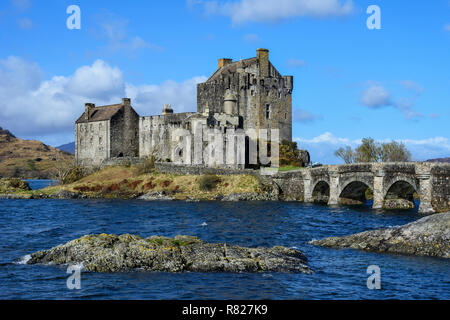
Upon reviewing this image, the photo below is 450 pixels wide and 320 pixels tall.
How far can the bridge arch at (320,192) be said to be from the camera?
50062mm

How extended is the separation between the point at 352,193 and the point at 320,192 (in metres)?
4.05

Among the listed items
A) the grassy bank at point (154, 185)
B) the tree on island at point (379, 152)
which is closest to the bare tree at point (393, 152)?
the tree on island at point (379, 152)

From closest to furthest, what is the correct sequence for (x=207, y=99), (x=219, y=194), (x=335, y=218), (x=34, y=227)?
(x=34, y=227), (x=335, y=218), (x=219, y=194), (x=207, y=99)

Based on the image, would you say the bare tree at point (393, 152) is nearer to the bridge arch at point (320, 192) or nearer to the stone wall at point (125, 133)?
the bridge arch at point (320, 192)

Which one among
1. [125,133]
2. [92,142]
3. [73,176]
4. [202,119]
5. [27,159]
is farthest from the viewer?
[27,159]

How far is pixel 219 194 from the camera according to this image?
53.3 meters

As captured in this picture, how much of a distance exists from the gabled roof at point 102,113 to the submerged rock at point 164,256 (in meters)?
50.9

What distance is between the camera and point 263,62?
6644 cm

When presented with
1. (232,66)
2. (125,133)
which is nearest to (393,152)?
(232,66)

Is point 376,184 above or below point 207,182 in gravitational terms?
below

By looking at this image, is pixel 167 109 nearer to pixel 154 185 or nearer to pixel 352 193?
pixel 154 185

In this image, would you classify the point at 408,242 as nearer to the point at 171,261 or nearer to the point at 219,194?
the point at 171,261
